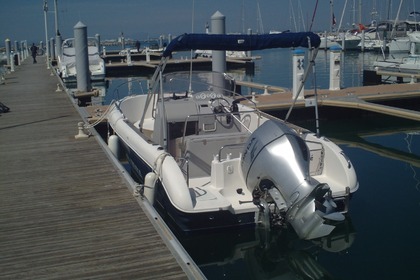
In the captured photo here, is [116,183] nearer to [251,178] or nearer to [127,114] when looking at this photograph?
[251,178]

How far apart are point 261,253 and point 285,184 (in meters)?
1.19

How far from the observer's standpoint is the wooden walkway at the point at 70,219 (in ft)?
13.8

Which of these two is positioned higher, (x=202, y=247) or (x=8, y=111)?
(x=8, y=111)

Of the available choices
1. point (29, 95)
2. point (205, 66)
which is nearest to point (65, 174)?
point (29, 95)

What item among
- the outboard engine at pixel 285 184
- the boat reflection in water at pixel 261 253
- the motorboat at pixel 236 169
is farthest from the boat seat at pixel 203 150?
the boat reflection in water at pixel 261 253

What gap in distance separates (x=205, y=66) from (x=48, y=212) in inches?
1188

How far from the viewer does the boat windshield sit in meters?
9.28

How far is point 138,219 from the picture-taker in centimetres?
525

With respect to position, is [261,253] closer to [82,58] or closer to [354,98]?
[354,98]

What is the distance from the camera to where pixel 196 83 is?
9.36 meters

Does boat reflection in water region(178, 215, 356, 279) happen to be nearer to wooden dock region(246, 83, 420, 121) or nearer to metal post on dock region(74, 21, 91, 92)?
wooden dock region(246, 83, 420, 121)

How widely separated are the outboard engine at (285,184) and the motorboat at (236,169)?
1cm

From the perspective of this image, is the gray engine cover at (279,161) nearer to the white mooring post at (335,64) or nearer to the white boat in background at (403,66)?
the white mooring post at (335,64)

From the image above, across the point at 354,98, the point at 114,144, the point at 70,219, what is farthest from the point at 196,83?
the point at 354,98
